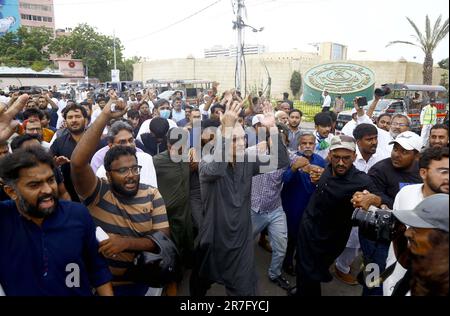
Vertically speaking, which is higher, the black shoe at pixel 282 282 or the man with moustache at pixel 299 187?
the man with moustache at pixel 299 187

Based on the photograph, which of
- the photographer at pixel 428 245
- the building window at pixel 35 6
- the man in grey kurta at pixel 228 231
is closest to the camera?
the photographer at pixel 428 245

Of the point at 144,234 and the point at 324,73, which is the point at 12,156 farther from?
the point at 324,73

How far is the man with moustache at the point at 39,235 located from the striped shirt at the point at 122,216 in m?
0.33

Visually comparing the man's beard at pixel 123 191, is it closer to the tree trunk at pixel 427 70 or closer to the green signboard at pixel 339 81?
the tree trunk at pixel 427 70

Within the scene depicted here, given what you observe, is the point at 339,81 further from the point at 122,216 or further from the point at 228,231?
the point at 122,216

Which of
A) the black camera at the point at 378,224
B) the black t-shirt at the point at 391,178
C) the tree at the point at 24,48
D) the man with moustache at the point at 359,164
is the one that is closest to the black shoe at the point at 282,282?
the man with moustache at the point at 359,164

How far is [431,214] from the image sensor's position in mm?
1287

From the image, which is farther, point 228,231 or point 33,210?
point 228,231

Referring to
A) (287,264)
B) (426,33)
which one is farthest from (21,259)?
(426,33)

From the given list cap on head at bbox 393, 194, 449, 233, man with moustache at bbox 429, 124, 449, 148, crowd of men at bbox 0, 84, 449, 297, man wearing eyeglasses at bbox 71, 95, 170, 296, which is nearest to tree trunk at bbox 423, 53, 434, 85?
crowd of men at bbox 0, 84, 449, 297

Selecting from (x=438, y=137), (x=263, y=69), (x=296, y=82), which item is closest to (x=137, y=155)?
(x=438, y=137)

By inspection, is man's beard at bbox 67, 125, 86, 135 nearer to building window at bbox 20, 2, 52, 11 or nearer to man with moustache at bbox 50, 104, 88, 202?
man with moustache at bbox 50, 104, 88, 202

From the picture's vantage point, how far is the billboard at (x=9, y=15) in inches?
1847

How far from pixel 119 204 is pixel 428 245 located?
1.66 metres
